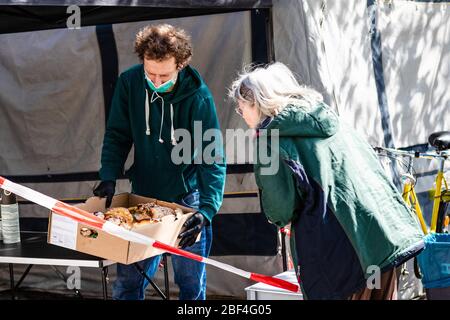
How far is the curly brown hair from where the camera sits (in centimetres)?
373

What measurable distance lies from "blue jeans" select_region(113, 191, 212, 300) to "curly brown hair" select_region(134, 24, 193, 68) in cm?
72

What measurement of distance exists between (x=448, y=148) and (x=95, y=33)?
8.19ft

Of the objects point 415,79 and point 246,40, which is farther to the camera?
point 415,79

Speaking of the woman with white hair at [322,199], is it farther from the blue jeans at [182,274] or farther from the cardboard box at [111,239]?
the blue jeans at [182,274]

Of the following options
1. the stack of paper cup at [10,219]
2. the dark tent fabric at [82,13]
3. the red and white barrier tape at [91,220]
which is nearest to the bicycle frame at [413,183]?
the dark tent fabric at [82,13]

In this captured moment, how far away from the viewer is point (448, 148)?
17.2 ft

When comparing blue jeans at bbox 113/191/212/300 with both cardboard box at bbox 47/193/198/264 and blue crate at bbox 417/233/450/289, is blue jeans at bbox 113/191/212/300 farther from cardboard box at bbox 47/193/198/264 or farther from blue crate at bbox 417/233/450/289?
blue crate at bbox 417/233/450/289

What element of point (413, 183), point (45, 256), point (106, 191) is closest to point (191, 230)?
point (106, 191)

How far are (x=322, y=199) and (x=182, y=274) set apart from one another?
1243mm

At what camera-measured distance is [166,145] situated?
3.91 m

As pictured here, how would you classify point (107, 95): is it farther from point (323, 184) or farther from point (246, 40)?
point (323, 184)

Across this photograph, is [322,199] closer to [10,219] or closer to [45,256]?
[45,256]
